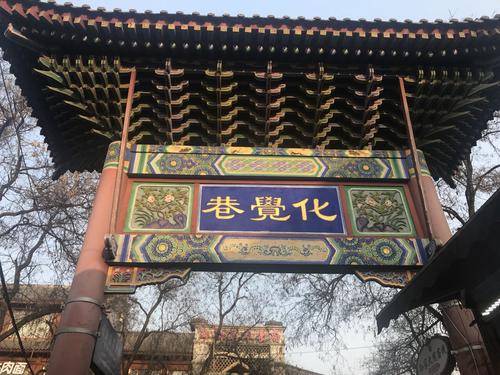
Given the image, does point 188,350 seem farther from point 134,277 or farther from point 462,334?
point 462,334

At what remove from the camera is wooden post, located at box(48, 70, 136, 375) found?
12.1 ft

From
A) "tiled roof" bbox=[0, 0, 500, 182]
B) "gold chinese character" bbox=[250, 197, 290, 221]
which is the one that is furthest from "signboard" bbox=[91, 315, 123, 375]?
"tiled roof" bbox=[0, 0, 500, 182]

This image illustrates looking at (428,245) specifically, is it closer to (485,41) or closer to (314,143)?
(314,143)

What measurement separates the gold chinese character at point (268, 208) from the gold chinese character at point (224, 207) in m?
0.20

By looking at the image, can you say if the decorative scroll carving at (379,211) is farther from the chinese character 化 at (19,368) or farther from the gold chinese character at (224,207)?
the chinese character 化 at (19,368)

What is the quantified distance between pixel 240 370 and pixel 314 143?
12185 mm

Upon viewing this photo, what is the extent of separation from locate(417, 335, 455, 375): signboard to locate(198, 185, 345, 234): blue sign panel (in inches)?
57.8

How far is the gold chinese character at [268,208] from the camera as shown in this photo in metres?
4.66

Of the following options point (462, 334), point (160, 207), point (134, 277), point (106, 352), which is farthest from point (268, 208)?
point (462, 334)

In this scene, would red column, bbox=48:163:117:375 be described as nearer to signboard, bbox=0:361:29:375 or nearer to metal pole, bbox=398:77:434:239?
metal pole, bbox=398:77:434:239

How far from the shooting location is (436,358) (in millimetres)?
4348

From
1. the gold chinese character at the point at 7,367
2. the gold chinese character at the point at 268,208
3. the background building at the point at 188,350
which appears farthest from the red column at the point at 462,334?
the gold chinese character at the point at 7,367

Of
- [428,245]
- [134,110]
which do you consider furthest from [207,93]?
[428,245]

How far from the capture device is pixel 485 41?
492 cm
